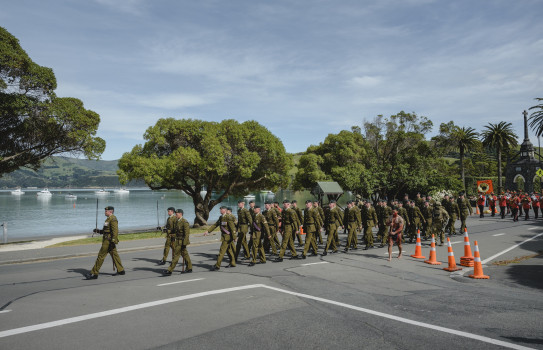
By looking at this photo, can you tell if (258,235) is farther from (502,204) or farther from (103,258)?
(502,204)

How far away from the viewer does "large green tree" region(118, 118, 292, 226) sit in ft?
73.4

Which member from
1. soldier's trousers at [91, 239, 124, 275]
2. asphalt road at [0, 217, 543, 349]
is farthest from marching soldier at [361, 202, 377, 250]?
soldier's trousers at [91, 239, 124, 275]

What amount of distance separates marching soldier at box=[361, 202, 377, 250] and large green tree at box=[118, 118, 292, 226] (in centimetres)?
1045

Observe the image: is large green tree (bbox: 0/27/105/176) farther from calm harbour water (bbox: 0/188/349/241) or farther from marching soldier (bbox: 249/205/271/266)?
marching soldier (bbox: 249/205/271/266)

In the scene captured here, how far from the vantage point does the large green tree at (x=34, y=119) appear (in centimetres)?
1567

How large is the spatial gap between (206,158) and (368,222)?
12188mm

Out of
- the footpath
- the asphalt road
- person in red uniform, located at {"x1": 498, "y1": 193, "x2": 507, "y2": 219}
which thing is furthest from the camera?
person in red uniform, located at {"x1": 498, "y1": 193, "x2": 507, "y2": 219}

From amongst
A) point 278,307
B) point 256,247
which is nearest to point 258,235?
point 256,247

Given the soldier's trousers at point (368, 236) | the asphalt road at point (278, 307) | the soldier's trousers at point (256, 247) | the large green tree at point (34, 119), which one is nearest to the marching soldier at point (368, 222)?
the soldier's trousers at point (368, 236)

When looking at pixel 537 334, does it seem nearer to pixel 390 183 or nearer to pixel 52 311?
pixel 52 311

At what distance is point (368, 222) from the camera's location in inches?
587

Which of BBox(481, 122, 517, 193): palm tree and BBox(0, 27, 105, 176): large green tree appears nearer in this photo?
BBox(0, 27, 105, 176): large green tree

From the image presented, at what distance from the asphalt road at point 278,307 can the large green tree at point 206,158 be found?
11549 mm

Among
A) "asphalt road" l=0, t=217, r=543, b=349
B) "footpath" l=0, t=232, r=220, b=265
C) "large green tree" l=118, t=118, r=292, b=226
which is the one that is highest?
"large green tree" l=118, t=118, r=292, b=226
